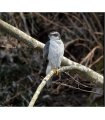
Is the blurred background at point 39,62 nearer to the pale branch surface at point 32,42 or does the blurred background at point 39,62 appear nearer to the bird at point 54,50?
the pale branch surface at point 32,42

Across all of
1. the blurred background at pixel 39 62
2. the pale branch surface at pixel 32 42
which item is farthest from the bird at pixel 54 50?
the blurred background at pixel 39 62

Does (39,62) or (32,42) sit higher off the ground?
(32,42)

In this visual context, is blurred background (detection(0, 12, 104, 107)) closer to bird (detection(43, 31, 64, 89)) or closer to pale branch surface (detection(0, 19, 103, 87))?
pale branch surface (detection(0, 19, 103, 87))

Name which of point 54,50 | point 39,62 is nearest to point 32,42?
point 54,50

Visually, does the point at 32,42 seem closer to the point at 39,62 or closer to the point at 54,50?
the point at 54,50

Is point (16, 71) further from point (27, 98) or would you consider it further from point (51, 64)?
point (51, 64)

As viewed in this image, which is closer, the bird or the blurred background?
the bird

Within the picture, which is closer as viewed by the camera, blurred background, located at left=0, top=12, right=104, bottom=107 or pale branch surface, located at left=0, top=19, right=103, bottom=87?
pale branch surface, located at left=0, top=19, right=103, bottom=87

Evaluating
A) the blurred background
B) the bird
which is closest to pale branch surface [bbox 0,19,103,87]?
the bird
